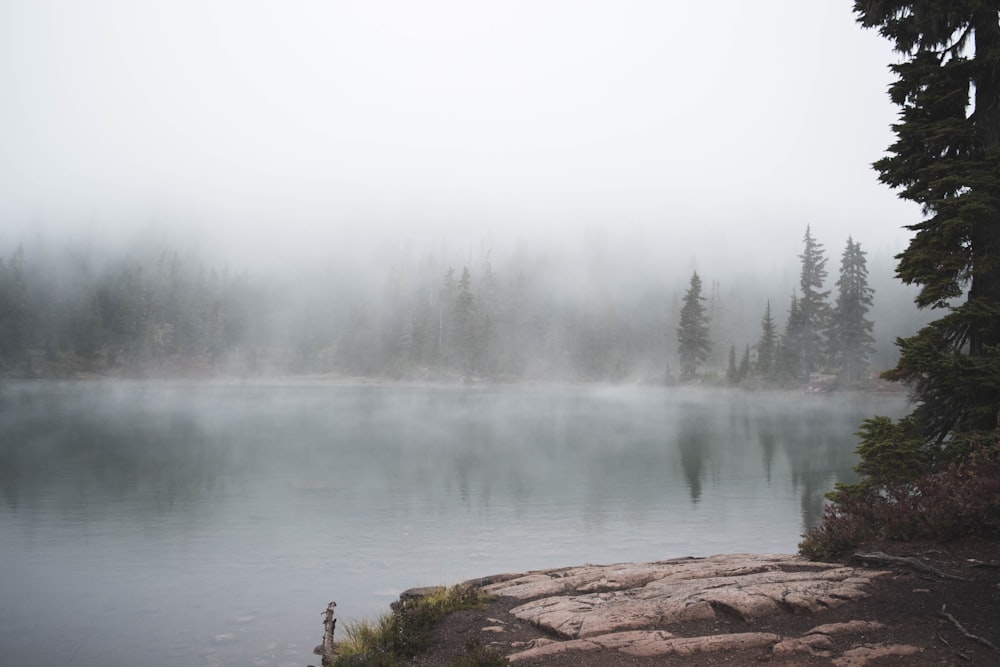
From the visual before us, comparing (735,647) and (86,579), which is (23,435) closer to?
(86,579)

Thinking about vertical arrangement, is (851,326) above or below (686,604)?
above

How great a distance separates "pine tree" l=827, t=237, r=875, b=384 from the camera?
295ft

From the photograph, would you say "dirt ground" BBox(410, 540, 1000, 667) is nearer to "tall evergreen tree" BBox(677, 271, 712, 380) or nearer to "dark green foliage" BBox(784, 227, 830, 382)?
"dark green foliage" BBox(784, 227, 830, 382)

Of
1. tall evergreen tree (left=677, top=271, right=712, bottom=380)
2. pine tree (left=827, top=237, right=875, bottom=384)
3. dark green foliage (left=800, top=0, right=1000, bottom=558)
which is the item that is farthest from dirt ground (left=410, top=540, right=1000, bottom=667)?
tall evergreen tree (left=677, top=271, right=712, bottom=380)

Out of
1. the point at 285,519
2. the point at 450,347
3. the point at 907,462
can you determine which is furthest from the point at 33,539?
the point at 450,347

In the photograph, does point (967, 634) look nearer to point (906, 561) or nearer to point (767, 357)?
point (906, 561)

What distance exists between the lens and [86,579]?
15.9 meters

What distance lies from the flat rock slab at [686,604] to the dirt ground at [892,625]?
136 mm

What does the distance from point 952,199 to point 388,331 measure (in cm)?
14897

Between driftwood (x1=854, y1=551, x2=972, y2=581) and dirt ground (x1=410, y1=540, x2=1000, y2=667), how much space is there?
8 cm

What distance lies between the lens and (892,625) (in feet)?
26.6

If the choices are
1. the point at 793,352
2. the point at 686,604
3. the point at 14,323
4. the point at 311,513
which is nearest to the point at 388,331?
the point at 14,323

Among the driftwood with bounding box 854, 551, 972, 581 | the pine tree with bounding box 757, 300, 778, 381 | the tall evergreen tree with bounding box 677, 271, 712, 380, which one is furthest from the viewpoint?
the tall evergreen tree with bounding box 677, 271, 712, 380

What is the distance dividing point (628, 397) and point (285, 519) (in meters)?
81.3
